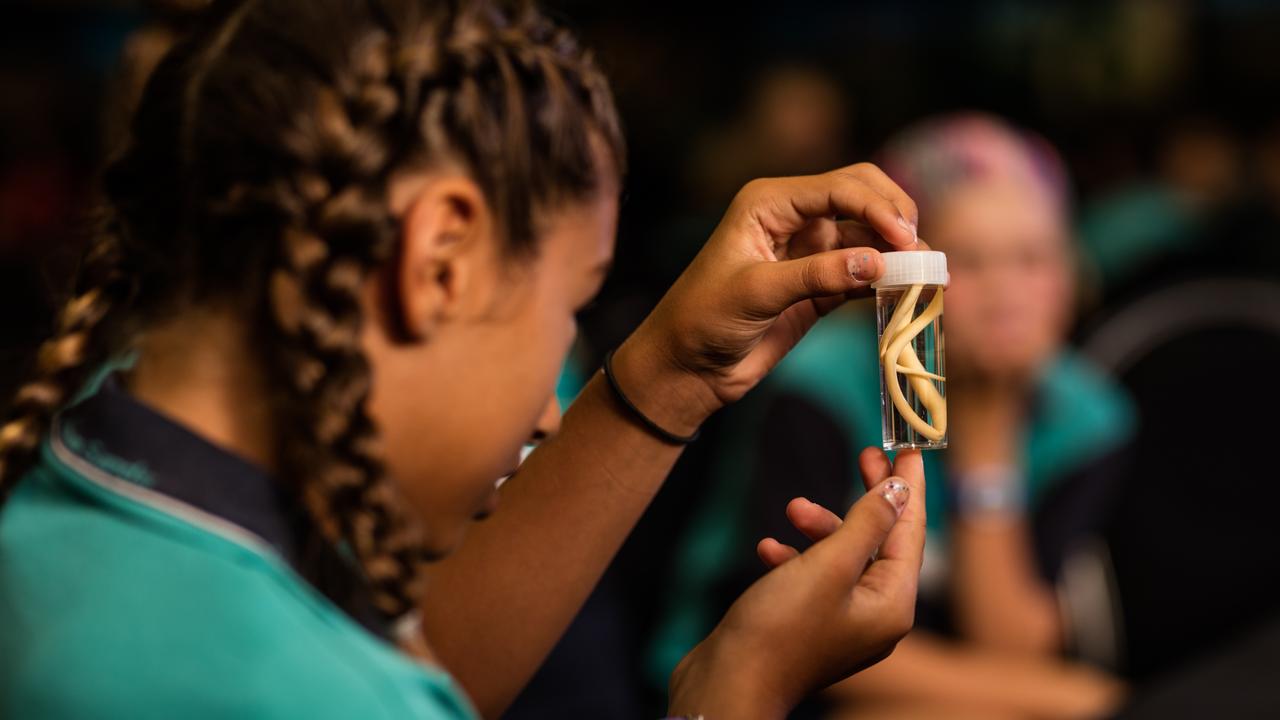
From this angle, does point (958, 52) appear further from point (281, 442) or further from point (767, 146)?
point (281, 442)

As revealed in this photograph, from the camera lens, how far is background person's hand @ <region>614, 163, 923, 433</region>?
2.97 ft

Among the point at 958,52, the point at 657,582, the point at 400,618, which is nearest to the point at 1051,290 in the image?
the point at 657,582

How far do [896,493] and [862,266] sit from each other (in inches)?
6.4

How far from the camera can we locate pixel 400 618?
81cm

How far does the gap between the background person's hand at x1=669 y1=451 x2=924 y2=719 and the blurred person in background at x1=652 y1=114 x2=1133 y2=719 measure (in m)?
0.85

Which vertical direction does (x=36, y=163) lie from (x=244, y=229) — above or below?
below

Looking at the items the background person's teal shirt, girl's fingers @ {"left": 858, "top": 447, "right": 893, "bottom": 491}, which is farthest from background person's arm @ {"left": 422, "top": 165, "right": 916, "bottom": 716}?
the background person's teal shirt

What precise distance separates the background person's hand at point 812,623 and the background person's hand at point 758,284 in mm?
153

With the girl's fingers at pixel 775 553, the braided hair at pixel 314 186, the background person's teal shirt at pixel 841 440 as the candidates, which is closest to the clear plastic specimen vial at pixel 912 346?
the girl's fingers at pixel 775 553

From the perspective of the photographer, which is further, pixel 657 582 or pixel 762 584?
pixel 657 582

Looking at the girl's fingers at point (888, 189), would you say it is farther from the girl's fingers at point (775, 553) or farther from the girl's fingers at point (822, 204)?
the girl's fingers at point (775, 553)

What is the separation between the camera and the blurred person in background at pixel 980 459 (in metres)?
1.80

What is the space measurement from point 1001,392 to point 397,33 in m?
1.44

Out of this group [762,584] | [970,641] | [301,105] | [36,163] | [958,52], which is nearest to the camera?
[301,105]
